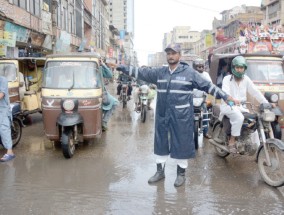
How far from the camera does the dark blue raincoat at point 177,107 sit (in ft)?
15.8

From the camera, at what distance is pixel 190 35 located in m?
142

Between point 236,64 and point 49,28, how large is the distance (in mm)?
19451

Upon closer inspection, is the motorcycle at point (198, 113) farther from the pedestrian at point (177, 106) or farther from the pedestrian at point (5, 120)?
the pedestrian at point (5, 120)

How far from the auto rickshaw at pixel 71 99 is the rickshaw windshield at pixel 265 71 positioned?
14.2ft

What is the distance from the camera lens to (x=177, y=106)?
483cm

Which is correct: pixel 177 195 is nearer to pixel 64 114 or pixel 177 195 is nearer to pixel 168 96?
pixel 168 96

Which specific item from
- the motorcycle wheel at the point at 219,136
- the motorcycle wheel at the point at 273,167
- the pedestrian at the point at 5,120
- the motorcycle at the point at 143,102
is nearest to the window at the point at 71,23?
the motorcycle at the point at 143,102

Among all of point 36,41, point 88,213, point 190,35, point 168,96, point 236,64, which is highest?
point 190,35

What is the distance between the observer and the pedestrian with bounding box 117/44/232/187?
4.83 m

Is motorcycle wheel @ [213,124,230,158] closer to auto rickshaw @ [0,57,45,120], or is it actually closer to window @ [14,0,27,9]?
auto rickshaw @ [0,57,45,120]

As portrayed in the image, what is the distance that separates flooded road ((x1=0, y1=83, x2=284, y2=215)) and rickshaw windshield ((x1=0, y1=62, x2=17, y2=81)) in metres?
2.92

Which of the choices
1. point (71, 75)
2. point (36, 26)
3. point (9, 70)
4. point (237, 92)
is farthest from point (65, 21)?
point (237, 92)

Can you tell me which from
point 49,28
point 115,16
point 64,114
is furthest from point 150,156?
point 115,16

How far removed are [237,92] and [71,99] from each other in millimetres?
3242
